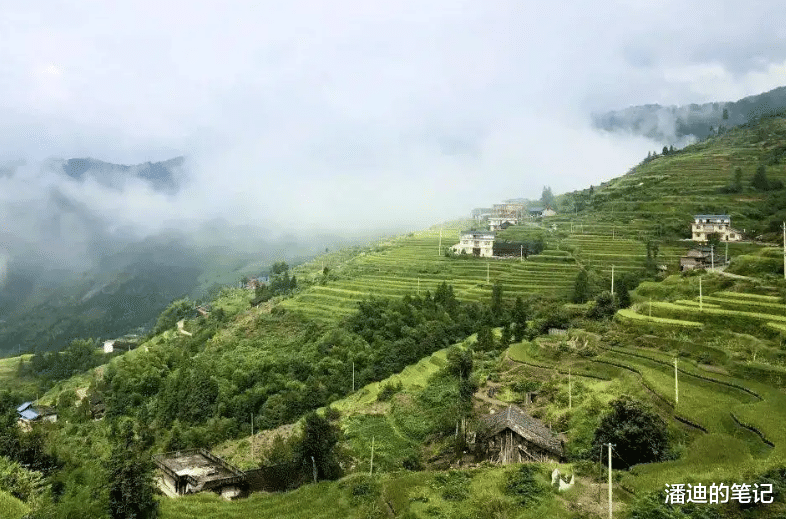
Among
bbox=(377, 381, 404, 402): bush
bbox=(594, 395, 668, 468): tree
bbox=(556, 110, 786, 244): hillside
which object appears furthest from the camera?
bbox=(556, 110, 786, 244): hillside

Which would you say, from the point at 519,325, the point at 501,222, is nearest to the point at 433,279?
the point at 519,325

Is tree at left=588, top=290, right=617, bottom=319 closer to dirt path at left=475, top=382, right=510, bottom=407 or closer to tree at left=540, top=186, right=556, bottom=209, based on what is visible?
dirt path at left=475, top=382, right=510, bottom=407

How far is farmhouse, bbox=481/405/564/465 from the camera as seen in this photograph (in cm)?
1891

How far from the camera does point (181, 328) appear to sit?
64250 millimetres

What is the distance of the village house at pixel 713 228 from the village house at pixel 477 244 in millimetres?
18235

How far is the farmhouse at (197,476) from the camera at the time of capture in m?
21.6

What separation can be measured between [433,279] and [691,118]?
14148cm

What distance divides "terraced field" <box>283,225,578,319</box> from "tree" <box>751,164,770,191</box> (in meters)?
21.6

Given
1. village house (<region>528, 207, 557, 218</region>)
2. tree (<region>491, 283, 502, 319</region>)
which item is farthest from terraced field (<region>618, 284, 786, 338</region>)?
village house (<region>528, 207, 557, 218</region>)

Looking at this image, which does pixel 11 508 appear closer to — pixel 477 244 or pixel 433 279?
pixel 433 279

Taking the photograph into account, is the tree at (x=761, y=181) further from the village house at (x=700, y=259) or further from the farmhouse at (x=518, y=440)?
the farmhouse at (x=518, y=440)

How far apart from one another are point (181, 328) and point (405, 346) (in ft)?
118

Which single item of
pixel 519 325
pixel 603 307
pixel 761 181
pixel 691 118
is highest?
pixel 691 118

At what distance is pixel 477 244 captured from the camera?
5869 centimetres
